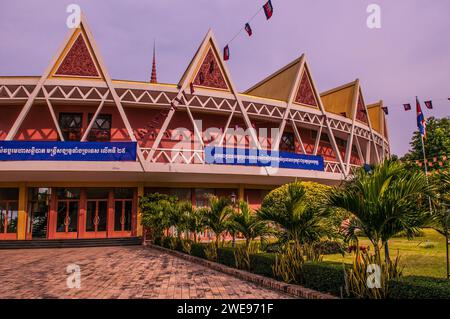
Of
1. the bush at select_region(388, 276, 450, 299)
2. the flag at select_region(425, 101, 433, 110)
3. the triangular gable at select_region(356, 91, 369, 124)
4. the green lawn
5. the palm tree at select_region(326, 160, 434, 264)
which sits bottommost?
the green lawn

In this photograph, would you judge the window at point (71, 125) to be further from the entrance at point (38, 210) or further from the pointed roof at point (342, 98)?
the pointed roof at point (342, 98)

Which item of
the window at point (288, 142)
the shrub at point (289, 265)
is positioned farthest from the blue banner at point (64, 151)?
the window at point (288, 142)

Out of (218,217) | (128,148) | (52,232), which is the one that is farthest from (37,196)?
(218,217)

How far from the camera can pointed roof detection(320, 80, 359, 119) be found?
105ft

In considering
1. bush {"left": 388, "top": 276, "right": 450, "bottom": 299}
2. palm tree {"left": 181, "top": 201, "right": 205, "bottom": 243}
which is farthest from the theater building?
bush {"left": 388, "top": 276, "right": 450, "bottom": 299}

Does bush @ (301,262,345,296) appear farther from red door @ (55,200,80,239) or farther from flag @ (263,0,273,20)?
red door @ (55,200,80,239)

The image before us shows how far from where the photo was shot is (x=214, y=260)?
1260 centimetres

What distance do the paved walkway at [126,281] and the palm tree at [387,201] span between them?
265 cm

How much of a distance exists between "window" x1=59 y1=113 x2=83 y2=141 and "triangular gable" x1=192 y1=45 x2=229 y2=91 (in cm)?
857

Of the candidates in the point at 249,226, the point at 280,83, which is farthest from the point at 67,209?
the point at 280,83

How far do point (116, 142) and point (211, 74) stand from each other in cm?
831

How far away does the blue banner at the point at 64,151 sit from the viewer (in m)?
19.2
